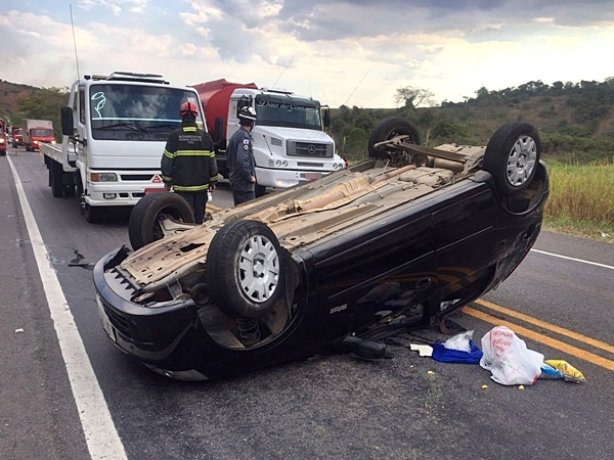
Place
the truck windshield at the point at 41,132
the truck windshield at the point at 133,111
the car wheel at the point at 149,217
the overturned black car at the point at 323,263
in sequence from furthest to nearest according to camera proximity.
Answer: the truck windshield at the point at 41,132, the truck windshield at the point at 133,111, the car wheel at the point at 149,217, the overturned black car at the point at 323,263

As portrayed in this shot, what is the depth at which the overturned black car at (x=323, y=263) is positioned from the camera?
3025 millimetres

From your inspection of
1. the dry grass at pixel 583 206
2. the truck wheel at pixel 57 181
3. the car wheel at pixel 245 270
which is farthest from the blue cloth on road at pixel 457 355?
the truck wheel at pixel 57 181

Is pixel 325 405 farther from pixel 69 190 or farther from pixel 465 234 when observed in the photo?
pixel 69 190

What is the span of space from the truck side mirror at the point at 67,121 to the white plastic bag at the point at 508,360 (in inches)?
319

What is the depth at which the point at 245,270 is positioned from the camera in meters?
2.98

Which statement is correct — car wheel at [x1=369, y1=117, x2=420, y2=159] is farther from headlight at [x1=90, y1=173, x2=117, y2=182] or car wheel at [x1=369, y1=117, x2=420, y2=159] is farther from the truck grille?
the truck grille

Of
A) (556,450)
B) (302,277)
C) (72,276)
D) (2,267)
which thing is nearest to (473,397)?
(556,450)

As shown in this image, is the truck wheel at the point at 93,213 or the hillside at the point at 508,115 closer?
the truck wheel at the point at 93,213

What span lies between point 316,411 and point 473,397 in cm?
93

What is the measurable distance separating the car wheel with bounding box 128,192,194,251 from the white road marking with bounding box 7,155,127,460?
2.73 ft

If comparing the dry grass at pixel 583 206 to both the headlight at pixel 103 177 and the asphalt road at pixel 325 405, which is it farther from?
the headlight at pixel 103 177

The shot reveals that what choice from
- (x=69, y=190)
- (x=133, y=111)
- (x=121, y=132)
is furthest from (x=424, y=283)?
(x=69, y=190)

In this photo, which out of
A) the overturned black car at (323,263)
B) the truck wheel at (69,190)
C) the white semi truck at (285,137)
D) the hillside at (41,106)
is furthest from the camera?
the hillside at (41,106)

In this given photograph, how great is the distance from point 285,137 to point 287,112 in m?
1.41
